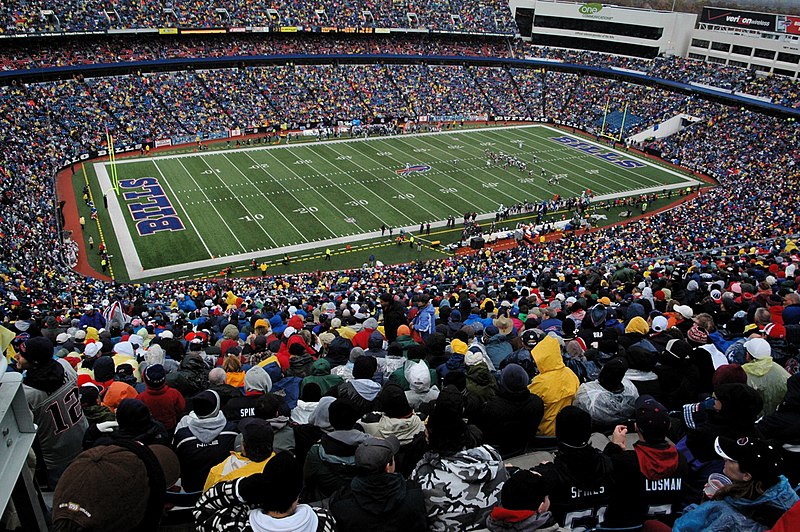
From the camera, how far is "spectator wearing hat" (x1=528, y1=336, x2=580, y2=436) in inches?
263

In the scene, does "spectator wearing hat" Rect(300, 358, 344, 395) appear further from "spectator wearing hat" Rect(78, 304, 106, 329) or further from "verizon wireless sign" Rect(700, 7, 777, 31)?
"verizon wireless sign" Rect(700, 7, 777, 31)

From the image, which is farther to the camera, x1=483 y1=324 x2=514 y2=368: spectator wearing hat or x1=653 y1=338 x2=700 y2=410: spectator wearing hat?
x1=483 y1=324 x2=514 y2=368: spectator wearing hat

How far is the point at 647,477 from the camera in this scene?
4.95 m

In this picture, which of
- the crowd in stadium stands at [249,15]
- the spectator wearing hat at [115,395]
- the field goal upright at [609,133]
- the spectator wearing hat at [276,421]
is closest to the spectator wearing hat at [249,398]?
the spectator wearing hat at [276,421]

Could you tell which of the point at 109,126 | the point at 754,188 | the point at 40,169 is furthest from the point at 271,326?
the point at 109,126

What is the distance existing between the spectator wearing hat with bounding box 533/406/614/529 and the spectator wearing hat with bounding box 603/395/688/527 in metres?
0.13

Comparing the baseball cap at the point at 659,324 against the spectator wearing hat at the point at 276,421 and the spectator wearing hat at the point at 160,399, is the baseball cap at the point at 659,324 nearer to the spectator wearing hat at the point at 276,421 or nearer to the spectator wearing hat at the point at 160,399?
the spectator wearing hat at the point at 276,421

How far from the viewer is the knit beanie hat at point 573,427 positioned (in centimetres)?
474

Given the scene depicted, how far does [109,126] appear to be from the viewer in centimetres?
4644

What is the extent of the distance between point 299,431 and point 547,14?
236 feet

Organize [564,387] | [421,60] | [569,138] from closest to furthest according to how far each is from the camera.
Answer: [564,387], [569,138], [421,60]

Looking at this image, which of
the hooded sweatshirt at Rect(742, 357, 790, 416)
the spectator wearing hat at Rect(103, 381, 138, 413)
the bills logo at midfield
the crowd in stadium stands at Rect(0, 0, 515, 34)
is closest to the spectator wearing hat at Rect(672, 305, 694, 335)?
the hooded sweatshirt at Rect(742, 357, 790, 416)

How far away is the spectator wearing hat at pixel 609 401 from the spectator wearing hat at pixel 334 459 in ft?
9.04

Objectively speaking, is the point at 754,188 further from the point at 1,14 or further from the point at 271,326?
the point at 1,14
